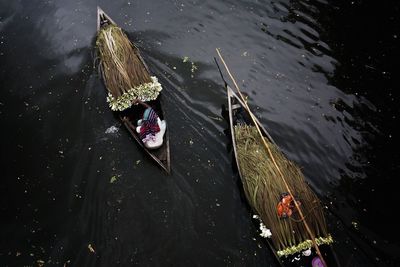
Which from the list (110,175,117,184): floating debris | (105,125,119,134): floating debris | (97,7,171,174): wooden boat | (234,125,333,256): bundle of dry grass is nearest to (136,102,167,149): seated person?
(97,7,171,174): wooden boat

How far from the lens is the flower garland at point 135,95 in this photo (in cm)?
841

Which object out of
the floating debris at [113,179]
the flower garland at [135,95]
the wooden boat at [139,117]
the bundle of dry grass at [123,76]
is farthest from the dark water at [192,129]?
the bundle of dry grass at [123,76]

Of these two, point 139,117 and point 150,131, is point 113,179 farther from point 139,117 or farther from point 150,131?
point 139,117

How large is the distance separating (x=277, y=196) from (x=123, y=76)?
4.53m

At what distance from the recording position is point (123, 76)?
8.45 metres

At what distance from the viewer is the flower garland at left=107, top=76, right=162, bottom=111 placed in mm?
8406

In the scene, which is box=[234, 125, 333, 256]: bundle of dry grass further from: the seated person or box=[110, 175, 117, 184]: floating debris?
box=[110, 175, 117, 184]: floating debris

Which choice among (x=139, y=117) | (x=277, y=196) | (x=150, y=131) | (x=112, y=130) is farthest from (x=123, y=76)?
(x=277, y=196)

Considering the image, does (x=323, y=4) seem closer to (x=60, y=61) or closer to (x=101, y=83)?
(x=101, y=83)

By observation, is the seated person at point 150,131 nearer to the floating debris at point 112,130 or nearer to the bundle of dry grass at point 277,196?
the floating debris at point 112,130

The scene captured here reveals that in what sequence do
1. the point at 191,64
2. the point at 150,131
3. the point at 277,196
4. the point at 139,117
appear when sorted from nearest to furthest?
the point at 277,196
the point at 150,131
the point at 139,117
the point at 191,64

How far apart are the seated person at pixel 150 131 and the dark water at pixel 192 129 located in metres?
0.57

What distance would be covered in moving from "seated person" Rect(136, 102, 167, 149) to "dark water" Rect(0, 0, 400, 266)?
22.4 inches

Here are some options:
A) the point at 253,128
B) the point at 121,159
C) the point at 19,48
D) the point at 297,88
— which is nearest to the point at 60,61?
the point at 19,48
